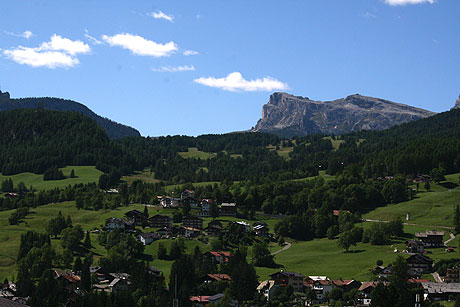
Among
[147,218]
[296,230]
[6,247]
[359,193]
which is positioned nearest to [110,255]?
[6,247]

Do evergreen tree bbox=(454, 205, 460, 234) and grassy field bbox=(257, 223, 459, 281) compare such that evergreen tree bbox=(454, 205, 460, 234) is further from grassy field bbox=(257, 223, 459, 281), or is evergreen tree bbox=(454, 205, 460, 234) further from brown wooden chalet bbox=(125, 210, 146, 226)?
brown wooden chalet bbox=(125, 210, 146, 226)

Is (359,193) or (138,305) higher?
(359,193)

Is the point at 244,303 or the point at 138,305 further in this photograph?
the point at 244,303

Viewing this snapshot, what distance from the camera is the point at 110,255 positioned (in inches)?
5098

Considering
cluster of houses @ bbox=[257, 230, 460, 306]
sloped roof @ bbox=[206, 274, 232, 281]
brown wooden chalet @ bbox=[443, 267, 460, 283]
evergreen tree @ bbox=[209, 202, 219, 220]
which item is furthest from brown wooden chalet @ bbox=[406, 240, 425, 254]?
evergreen tree @ bbox=[209, 202, 219, 220]

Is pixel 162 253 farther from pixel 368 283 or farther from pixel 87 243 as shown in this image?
pixel 368 283

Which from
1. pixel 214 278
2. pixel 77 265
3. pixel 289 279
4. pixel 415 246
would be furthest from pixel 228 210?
pixel 289 279

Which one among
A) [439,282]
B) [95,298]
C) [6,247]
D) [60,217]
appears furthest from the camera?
[60,217]

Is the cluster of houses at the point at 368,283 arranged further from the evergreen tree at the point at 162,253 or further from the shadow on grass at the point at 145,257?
the shadow on grass at the point at 145,257

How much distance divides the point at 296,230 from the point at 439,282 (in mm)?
56881

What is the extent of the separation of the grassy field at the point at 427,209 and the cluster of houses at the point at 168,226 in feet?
100

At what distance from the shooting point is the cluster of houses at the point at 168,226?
15625cm

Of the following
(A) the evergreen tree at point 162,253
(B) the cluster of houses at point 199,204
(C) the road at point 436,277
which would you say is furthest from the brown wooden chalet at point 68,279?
(B) the cluster of houses at point 199,204

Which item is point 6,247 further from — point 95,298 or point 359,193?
point 359,193
